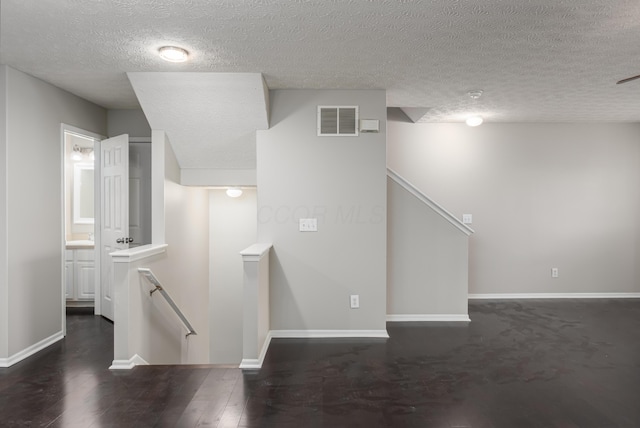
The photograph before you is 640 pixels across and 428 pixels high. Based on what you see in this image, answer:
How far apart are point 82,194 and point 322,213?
154 inches

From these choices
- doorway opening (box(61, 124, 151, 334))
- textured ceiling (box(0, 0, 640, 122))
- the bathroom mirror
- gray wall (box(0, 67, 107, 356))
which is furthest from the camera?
the bathroom mirror

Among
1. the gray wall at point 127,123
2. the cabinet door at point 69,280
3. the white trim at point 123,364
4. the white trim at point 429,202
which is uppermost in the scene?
the gray wall at point 127,123

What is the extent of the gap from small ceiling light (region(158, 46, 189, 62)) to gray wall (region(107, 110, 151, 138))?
2107mm

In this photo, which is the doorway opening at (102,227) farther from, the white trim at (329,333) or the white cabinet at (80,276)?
the white trim at (329,333)

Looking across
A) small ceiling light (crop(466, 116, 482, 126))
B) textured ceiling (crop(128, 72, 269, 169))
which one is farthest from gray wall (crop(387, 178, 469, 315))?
textured ceiling (crop(128, 72, 269, 169))

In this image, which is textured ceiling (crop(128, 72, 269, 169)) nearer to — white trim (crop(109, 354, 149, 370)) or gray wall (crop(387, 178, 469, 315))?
gray wall (crop(387, 178, 469, 315))

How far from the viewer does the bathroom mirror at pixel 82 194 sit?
573cm

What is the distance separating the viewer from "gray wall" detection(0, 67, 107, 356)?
3.31m

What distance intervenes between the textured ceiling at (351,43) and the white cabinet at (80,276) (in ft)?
7.25

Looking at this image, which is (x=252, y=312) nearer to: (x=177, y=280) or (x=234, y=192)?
(x=177, y=280)

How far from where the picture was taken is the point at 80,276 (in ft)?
16.6

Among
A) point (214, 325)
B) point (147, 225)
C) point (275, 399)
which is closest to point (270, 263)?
point (275, 399)

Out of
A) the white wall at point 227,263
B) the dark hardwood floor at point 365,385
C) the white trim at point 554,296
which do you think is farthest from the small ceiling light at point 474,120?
the white wall at point 227,263

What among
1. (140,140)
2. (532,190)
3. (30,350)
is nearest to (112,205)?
(140,140)
